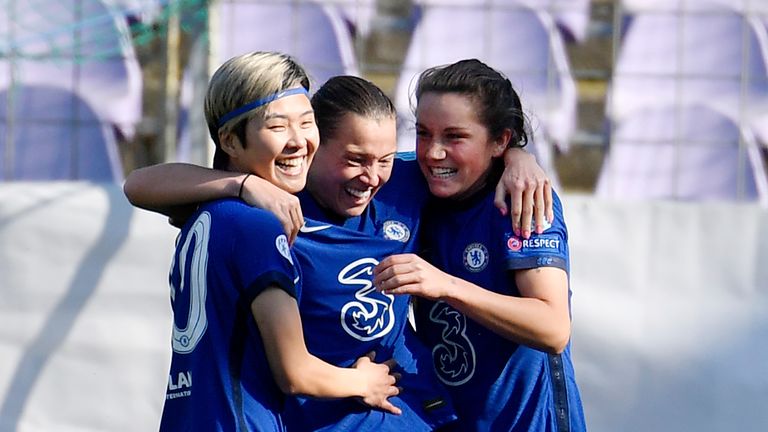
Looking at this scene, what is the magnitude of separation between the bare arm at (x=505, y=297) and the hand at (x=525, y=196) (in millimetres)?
99

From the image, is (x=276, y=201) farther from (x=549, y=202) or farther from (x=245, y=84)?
(x=549, y=202)

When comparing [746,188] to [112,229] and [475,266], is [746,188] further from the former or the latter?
[475,266]

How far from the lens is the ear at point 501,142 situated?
2.54 meters

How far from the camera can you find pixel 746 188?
537 centimetres

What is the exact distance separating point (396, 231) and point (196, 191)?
0.42 metres

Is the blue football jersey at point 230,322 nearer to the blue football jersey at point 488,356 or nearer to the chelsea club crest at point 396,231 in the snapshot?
the chelsea club crest at point 396,231

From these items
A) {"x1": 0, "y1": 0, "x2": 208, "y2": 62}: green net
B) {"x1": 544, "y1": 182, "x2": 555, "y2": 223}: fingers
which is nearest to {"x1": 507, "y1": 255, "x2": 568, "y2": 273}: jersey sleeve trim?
{"x1": 544, "y1": 182, "x2": 555, "y2": 223}: fingers

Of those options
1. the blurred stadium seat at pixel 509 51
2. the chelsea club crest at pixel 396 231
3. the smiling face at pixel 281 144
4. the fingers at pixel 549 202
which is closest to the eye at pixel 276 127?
the smiling face at pixel 281 144

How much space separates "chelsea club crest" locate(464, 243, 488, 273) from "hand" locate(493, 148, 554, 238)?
0.27 feet

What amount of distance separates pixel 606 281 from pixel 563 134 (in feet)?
5.63

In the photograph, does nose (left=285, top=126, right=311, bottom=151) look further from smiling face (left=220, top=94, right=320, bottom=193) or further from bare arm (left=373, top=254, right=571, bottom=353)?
bare arm (left=373, top=254, right=571, bottom=353)

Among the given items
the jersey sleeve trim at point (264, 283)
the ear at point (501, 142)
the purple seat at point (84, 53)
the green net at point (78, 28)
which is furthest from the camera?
the purple seat at point (84, 53)

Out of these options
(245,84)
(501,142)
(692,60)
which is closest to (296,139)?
(245,84)

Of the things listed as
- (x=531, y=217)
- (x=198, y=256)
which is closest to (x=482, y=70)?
(x=531, y=217)
